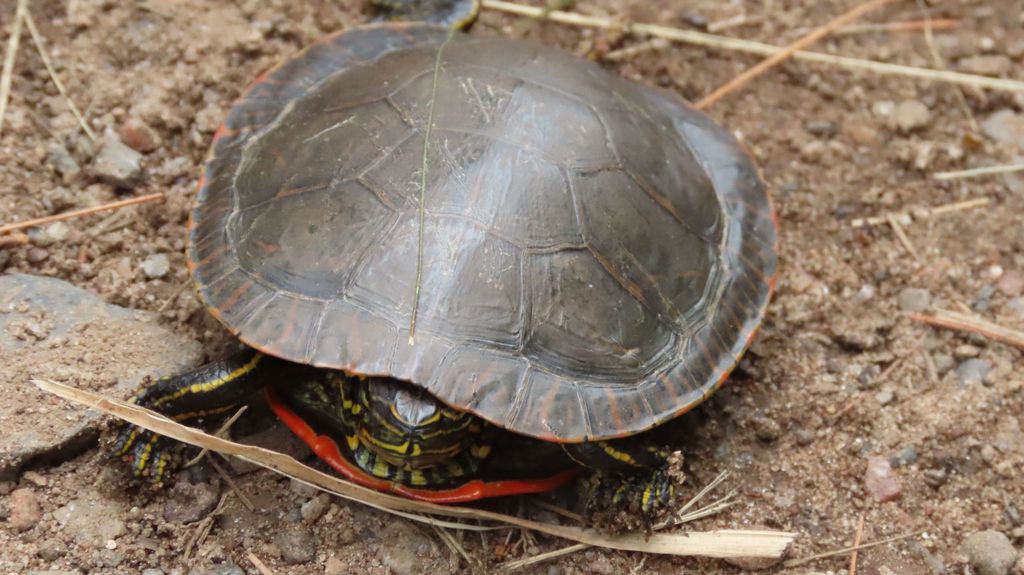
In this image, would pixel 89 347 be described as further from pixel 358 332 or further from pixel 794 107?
pixel 794 107

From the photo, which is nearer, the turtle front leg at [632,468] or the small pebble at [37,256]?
the turtle front leg at [632,468]


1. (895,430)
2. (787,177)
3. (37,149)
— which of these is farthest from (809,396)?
(37,149)

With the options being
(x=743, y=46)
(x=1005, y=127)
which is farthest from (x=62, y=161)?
(x=1005, y=127)

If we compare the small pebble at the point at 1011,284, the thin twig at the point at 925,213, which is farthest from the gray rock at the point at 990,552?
the thin twig at the point at 925,213

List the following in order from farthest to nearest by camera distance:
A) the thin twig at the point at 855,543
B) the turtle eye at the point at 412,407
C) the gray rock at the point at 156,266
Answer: the gray rock at the point at 156,266, the thin twig at the point at 855,543, the turtle eye at the point at 412,407

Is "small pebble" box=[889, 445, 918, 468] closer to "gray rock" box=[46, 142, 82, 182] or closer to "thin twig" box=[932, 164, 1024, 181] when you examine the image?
"thin twig" box=[932, 164, 1024, 181]

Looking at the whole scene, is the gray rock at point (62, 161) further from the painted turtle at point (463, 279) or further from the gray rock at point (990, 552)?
the gray rock at point (990, 552)
